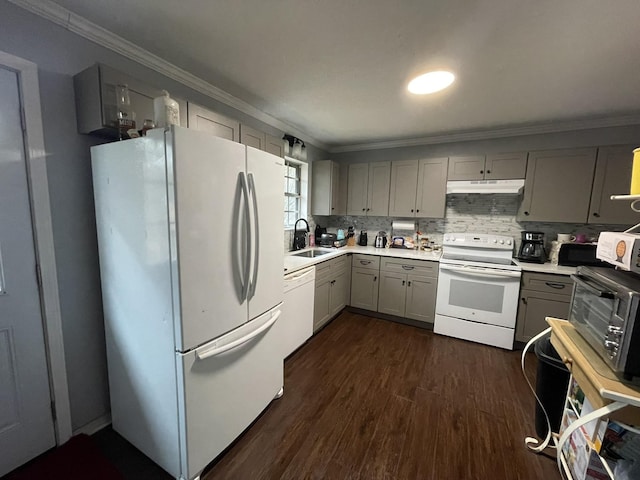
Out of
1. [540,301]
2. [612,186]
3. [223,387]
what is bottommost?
[223,387]

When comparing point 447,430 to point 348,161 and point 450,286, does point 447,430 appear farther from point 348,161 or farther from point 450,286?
point 348,161

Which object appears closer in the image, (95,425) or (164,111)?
(164,111)

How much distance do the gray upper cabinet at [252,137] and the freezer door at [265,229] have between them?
0.67 metres

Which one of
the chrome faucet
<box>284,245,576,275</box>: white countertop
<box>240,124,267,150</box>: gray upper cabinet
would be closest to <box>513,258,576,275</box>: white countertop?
<box>284,245,576,275</box>: white countertop

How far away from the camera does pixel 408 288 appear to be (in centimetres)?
324

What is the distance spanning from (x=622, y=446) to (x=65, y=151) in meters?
3.06

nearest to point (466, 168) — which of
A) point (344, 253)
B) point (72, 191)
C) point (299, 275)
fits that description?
point (344, 253)

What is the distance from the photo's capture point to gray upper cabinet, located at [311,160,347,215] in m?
3.74

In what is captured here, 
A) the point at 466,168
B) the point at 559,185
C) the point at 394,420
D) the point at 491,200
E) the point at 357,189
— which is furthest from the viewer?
the point at 357,189

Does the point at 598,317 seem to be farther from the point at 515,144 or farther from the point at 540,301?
the point at 515,144

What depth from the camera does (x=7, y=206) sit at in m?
1.30

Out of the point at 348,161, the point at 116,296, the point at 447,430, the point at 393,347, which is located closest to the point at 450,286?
the point at 393,347

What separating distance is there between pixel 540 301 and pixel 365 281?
1.86 m

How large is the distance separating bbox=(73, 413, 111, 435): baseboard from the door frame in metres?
0.06
